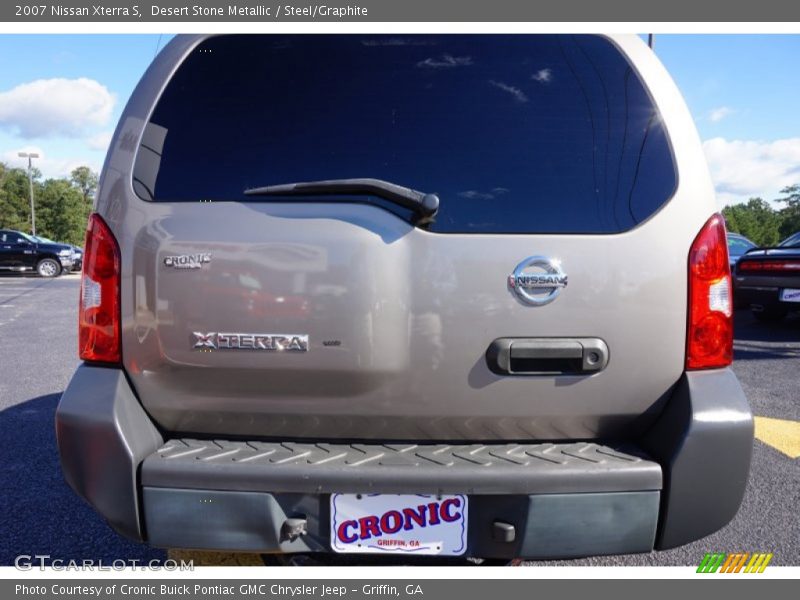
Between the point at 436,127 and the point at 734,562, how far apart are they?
2.18 metres

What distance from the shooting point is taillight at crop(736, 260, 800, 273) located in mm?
7037

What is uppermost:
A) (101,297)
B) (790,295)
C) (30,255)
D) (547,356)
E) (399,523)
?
(30,255)

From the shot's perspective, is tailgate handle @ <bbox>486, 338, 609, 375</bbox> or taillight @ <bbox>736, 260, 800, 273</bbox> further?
taillight @ <bbox>736, 260, 800, 273</bbox>

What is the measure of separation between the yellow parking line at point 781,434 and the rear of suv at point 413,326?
246 cm

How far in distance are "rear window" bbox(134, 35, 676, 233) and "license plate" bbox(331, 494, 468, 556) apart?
0.78 metres

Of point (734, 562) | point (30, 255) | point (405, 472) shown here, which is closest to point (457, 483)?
point (405, 472)

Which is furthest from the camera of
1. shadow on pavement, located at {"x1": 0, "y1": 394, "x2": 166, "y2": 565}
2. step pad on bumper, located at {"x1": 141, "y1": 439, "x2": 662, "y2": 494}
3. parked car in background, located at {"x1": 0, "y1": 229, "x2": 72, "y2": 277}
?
parked car in background, located at {"x1": 0, "y1": 229, "x2": 72, "y2": 277}

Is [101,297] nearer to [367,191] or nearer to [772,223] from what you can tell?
[367,191]

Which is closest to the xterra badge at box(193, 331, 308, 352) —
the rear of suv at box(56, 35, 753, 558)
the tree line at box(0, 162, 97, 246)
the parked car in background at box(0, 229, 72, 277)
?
the rear of suv at box(56, 35, 753, 558)

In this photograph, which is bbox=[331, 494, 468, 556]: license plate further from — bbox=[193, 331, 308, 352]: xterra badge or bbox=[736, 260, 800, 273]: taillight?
bbox=[736, 260, 800, 273]: taillight

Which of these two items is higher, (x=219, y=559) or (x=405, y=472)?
(x=405, y=472)

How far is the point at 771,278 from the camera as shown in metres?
7.24

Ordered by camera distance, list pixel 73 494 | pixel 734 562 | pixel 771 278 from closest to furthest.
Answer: pixel 734 562 → pixel 73 494 → pixel 771 278

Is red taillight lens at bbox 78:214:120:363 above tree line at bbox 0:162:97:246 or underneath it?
underneath
